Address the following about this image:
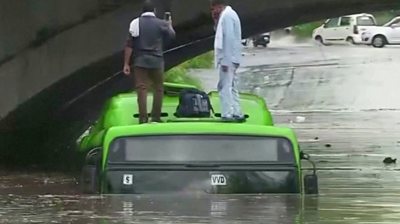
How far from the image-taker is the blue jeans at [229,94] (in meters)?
13.9

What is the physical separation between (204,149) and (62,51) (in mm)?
11740

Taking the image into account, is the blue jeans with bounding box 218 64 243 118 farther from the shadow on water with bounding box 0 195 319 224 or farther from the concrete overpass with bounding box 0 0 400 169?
the concrete overpass with bounding box 0 0 400 169

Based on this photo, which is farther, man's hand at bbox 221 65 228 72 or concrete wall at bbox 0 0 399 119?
concrete wall at bbox 0 0 399 119

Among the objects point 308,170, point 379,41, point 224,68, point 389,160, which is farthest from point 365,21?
point 224,68

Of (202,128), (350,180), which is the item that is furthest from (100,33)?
(202,128)

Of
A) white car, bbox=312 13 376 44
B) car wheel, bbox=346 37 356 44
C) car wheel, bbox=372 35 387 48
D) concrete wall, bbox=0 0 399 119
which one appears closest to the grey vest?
concrete wall, bbox=0 0 399 119

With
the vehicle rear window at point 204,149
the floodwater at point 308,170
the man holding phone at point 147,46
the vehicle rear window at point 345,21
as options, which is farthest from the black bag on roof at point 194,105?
the vehicle rear window at point 345,21

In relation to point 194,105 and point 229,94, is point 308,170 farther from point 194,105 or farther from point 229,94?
point 194,105

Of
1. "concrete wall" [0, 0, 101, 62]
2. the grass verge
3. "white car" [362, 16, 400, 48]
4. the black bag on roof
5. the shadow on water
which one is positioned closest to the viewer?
the shadow on water

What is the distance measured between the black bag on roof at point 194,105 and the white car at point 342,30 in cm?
5411

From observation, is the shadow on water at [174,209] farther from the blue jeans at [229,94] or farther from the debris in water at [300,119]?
the debris in water at [300,119]

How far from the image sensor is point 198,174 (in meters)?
12.1

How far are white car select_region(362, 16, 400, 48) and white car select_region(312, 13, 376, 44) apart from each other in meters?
2.73

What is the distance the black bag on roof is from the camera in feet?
43.8
